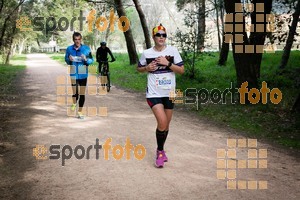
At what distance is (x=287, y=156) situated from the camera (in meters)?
6.71

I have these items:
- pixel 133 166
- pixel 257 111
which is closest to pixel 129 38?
pixel 257 111

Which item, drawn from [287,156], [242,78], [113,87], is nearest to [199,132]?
[287,156]

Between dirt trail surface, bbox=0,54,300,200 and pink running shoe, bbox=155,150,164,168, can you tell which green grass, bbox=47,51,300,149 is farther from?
pink running shoe, bbox=155,150,164,168

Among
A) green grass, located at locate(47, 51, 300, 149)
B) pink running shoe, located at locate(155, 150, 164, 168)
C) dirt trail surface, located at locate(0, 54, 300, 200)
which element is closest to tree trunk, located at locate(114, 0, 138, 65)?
green grass, located at locate(47, 51, 300, 149)

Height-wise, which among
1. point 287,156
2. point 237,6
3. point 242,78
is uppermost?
point 237,6

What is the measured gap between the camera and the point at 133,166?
5.91m

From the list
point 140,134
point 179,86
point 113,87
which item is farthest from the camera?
point 113,87

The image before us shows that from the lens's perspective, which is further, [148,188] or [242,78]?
[242,78]

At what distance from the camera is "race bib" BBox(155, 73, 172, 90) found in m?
5.45

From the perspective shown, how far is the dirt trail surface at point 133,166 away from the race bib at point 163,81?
1467mm

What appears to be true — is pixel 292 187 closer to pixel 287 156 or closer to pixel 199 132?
pixel 287 156

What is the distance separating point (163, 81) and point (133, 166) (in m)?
1.65

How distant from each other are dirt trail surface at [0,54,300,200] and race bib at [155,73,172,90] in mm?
1467

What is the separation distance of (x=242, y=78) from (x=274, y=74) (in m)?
6.93
